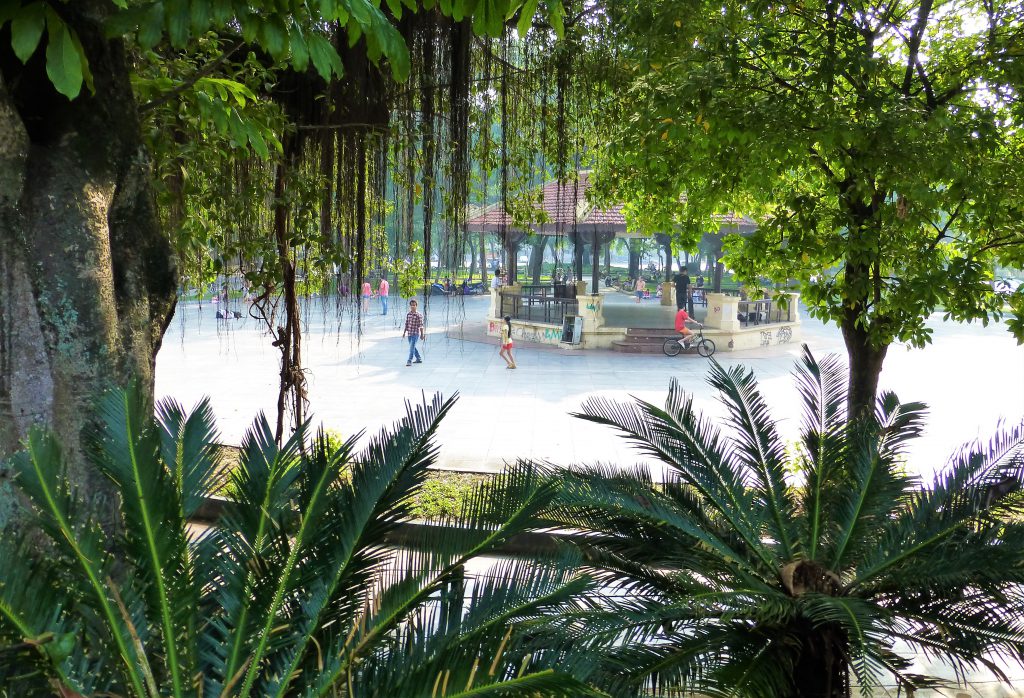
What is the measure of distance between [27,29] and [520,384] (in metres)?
13.4

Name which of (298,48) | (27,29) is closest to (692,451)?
(298,48)

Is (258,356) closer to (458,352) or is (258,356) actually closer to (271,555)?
(458,352)

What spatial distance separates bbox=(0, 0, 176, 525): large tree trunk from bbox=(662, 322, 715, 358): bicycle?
17331 millimetres

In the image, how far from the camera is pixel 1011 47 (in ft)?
19.1

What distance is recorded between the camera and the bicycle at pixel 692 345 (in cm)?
1986

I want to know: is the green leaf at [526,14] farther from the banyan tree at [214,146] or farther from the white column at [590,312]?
the white column at [590,312]

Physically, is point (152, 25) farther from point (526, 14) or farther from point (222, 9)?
point (526, 14)

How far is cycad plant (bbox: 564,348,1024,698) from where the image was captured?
371 centimetres

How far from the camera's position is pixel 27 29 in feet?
7.32

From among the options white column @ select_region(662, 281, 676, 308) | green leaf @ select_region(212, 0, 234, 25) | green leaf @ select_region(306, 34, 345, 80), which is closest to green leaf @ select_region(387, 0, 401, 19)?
green leaf @ select_region(306, 34, 345, 80)

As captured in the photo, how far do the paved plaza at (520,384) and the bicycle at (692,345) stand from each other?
210mm

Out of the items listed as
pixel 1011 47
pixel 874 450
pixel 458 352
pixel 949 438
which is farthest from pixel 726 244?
pixel 458 352

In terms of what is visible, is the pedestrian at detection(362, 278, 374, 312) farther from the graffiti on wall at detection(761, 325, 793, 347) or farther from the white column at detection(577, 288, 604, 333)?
the graffiti on wall at detection(761, 325, 793, 347)

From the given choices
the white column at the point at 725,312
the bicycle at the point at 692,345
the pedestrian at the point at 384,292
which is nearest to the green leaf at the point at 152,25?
the bicycle at the point at 692,345
